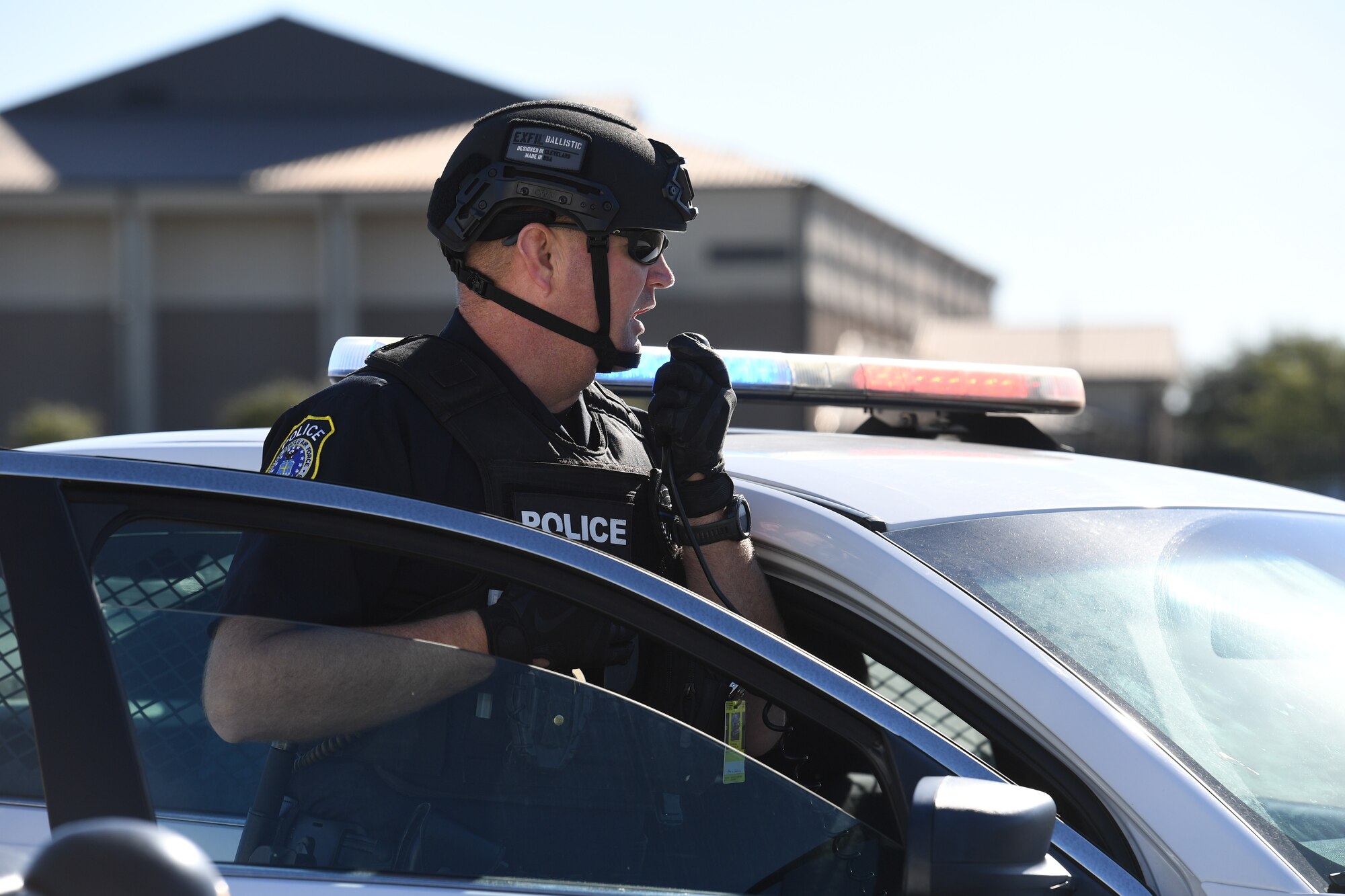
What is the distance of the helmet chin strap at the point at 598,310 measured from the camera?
6.50 feet

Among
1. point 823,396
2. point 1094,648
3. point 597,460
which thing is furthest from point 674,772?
point 823,396

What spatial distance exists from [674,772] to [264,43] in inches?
1452

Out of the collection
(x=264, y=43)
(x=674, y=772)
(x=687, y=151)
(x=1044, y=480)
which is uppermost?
(x=264, y=43)

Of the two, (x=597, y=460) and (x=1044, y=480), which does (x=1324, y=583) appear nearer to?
(x=1044, y=480)

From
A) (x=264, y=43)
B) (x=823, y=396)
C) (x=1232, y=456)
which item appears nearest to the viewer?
(x=823, y=396)

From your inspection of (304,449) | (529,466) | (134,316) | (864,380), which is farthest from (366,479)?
(134,316)

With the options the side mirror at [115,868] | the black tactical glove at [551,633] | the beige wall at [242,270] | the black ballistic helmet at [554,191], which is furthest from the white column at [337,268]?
the side mirror at [115,868]

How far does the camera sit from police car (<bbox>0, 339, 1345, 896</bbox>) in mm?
1192

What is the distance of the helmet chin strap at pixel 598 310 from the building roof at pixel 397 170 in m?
27.7

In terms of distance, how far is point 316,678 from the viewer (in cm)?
130

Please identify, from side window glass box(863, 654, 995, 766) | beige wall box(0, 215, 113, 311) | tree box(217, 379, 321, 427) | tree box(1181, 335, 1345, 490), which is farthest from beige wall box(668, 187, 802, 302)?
side window glass box(863, 654, 995, 766)

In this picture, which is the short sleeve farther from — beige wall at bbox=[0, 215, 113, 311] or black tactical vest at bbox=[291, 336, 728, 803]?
beige wall at bbox=[0, 215, 113, 311]

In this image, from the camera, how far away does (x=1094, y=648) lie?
161cm

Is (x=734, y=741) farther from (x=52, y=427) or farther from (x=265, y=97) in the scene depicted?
(x=265, y=97)
